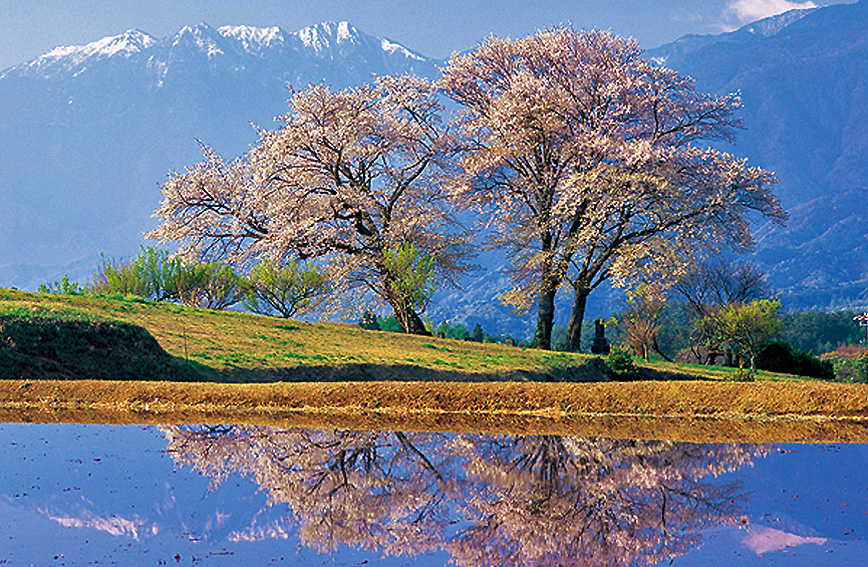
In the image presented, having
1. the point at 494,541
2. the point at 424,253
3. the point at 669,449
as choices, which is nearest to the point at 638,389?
the point at 669,449

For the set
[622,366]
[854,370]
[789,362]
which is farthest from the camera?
[854,370]

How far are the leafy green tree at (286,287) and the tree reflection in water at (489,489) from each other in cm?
3904

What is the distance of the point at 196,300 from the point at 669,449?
46.0m

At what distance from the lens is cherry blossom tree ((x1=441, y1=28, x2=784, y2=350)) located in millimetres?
Result: 43188

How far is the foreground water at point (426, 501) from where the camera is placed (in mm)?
8922

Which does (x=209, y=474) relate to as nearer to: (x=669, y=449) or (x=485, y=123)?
(x=669, y=449)

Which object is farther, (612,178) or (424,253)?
(424,253)

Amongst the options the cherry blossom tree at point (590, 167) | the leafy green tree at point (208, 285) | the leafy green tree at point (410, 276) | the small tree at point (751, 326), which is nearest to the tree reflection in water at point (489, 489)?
the leafy green tree at point (410, 276)

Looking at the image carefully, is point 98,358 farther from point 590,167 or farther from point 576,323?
point 576,323

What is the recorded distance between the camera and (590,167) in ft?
143

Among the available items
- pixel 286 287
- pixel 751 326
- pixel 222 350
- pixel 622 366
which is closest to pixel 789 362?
pixel 751 326

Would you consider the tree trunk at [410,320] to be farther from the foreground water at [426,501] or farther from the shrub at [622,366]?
the foreground water at [426,501]

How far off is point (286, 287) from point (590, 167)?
22.9m

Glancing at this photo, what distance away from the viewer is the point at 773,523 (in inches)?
395
